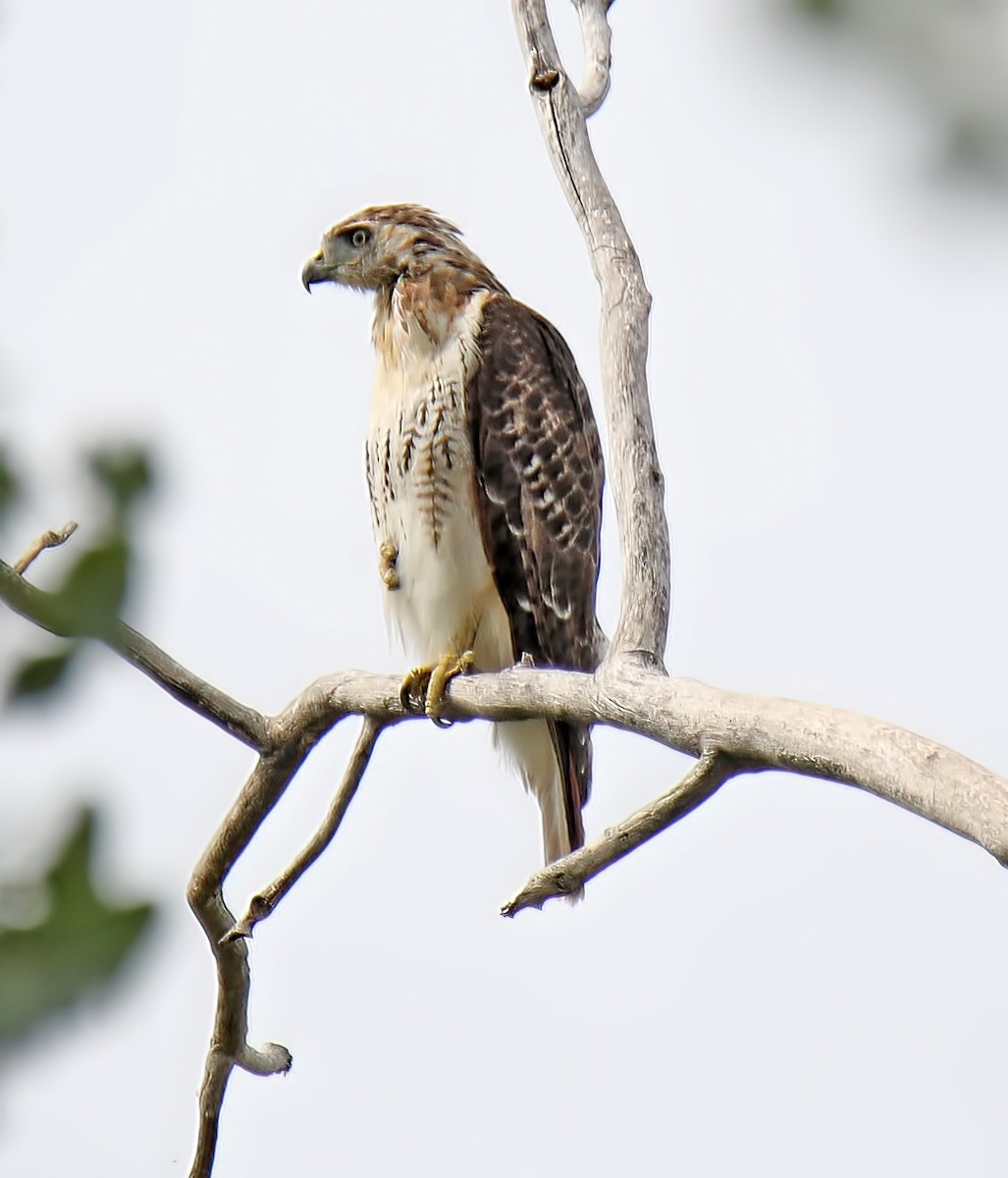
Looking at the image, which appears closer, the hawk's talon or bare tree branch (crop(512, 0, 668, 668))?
bare tree branch (crop(512, 0, 668, 668))

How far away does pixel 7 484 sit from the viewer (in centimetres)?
55

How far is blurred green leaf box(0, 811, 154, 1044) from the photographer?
481 mm

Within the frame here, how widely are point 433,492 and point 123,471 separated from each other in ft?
14.3

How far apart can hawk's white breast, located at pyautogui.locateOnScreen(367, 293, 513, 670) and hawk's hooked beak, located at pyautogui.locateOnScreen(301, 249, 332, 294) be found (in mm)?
420

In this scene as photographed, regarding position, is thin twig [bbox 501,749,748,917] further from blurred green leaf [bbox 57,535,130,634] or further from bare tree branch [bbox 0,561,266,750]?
blurred green leaf [bbox 57,535,130,634]

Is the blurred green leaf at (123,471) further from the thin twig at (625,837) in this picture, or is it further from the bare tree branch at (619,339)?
the bare tree branch at (619,339)

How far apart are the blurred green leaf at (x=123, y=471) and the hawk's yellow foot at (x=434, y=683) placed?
3314mm

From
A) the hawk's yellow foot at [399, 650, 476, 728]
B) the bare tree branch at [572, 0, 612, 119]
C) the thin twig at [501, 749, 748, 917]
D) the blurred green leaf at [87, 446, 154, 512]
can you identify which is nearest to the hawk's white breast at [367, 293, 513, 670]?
the hawk's yellow foot at [399, 650, 476, 728]

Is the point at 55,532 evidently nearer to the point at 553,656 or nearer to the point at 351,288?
the point at 553,656

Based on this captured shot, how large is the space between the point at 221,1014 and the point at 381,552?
1.67 metres

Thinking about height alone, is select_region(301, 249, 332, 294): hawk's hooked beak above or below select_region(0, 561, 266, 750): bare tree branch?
above

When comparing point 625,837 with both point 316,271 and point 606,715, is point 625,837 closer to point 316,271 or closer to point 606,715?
point 606,715

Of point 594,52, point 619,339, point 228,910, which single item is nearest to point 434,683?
point 228,910

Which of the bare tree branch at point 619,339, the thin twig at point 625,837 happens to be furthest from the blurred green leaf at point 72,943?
the bare tree branch at point 619,339
